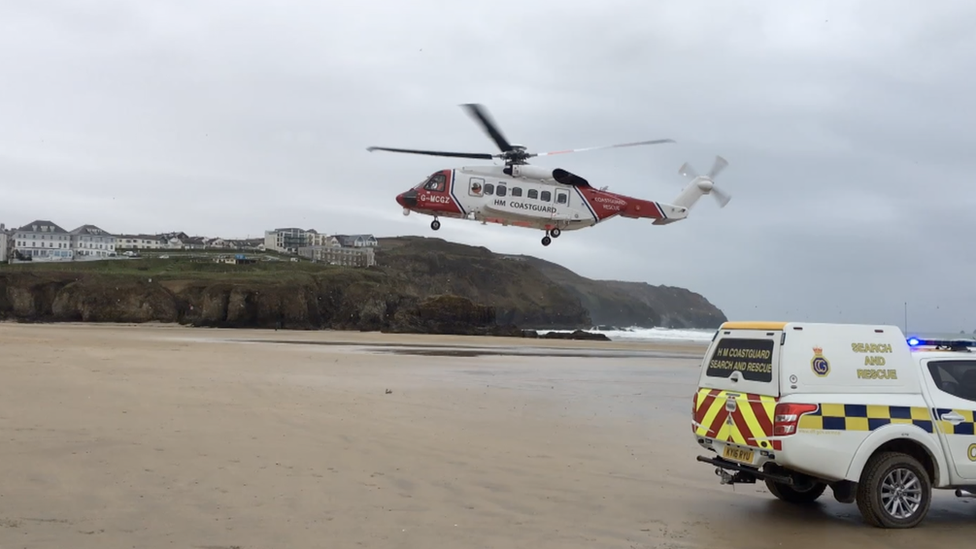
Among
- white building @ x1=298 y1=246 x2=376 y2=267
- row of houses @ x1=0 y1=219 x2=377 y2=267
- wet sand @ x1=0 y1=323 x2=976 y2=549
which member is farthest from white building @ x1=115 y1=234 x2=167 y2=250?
wet sand @ x1=0 y1=323 x2=976 y2=549

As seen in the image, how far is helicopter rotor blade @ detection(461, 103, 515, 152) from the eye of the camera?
22391 millimetres

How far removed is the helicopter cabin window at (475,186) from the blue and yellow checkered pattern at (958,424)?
66.1ft

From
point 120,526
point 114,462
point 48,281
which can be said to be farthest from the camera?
point 48,281

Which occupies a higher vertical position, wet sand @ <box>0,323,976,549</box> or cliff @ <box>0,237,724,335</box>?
cliff @ <box>0,237,724,335</box>

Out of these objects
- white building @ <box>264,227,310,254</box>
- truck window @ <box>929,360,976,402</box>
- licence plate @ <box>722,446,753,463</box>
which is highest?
white building @ <box>264,227,310,254</box>

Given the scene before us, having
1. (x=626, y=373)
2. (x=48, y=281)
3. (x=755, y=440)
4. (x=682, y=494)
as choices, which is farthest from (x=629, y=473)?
(x=48, y=281)

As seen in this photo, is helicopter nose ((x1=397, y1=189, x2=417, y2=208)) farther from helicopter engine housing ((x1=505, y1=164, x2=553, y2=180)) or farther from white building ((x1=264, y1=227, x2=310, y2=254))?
white building ((x1=264, y1=227, x2=310, y2=254))

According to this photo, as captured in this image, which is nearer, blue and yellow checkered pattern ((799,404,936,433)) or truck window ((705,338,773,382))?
blue and yellow checkered pattern ((799,404,936,433))

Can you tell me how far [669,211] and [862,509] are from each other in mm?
22232

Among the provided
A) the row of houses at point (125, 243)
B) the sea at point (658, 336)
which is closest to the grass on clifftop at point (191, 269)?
the row of houses at point (125, 243)

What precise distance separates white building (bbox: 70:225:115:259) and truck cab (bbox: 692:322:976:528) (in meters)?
139

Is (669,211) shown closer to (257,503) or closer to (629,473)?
(629,473)

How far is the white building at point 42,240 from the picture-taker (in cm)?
12712

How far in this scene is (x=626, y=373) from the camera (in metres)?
24.7
